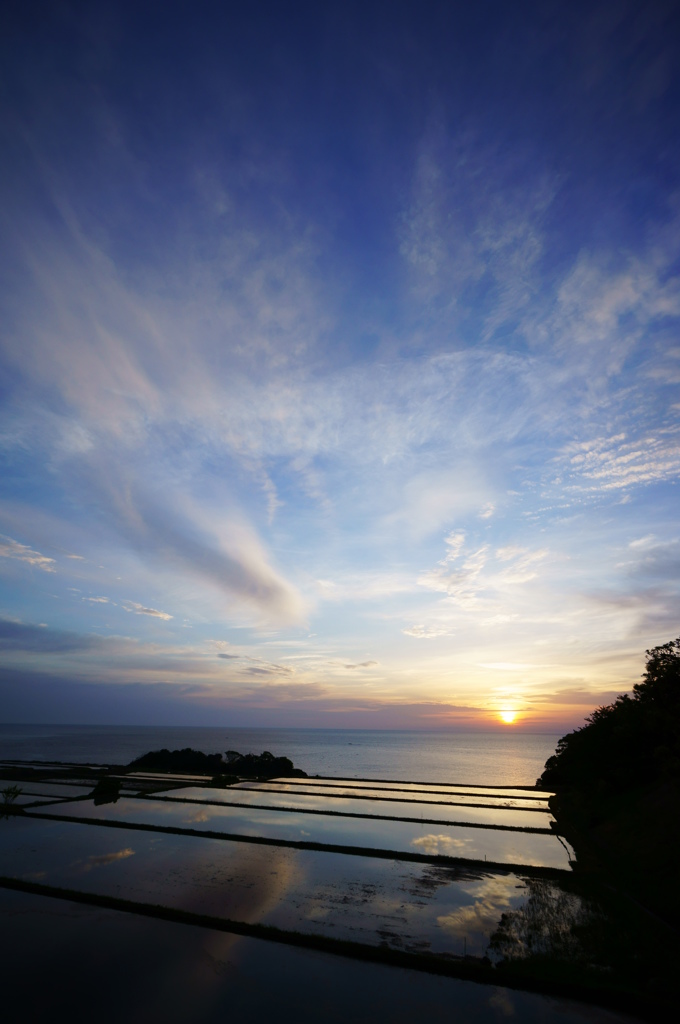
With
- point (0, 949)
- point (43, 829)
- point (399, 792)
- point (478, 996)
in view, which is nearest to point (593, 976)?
point (478, 996)

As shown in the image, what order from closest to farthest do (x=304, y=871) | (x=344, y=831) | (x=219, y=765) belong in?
(x=304, y=871) → (x=344, y=831) → (x=219, y=765)

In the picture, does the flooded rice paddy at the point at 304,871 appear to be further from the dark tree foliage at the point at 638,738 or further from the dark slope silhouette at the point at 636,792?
the dark tree foliage at the point at 638,738

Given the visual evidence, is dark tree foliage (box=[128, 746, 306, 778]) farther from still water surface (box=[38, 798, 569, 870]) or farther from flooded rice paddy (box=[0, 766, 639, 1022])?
still water surface (box=[38, 798, 569, 870])

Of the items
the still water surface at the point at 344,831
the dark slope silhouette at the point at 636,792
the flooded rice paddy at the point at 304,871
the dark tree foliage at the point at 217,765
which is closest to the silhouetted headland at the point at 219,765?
the dark tree foliage at the point at 217,765

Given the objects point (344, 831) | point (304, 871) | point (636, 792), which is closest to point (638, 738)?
point (636, 792)

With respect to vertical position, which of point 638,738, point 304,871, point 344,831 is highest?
point 638,738

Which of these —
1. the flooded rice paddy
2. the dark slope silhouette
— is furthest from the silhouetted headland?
the dark slope silhouette

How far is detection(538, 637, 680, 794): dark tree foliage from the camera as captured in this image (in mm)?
30817

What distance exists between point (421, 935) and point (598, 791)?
90.7 feet

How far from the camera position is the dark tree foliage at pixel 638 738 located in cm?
3082

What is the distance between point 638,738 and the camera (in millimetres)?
35969

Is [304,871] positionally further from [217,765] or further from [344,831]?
[217,765]

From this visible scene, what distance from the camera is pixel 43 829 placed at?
1165 inches

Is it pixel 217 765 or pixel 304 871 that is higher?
pixel 217 765
